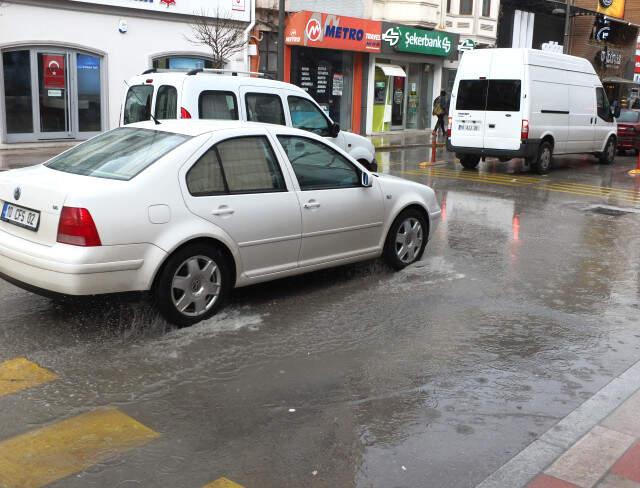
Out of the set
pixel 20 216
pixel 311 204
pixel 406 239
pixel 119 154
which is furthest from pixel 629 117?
pixel 20 216

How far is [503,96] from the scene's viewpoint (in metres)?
16.1

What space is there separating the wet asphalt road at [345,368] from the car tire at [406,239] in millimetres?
133

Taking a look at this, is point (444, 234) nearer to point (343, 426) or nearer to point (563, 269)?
point (563, 269)

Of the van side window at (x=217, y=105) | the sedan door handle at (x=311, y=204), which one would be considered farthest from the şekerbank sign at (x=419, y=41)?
the sedan door handle at (x=311, y=204)

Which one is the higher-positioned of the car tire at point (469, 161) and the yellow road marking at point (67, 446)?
the car tire at point (469, 161)

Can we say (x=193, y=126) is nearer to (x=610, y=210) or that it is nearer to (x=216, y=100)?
(x=216, y=100)

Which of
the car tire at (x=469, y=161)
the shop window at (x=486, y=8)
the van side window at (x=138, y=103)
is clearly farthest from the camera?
the shop window at (x=486, y=8)

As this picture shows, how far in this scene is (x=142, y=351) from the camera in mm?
5016

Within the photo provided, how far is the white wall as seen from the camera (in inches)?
698

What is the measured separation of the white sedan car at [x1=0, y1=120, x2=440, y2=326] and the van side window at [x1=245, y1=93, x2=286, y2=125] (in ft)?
11.5

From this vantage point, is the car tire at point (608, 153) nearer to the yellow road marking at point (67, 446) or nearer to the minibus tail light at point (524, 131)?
the minibus tail light at point (524, 131)

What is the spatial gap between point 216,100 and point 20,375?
18.9 ft

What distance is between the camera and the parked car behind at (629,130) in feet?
76.5

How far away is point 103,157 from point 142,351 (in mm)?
1669
